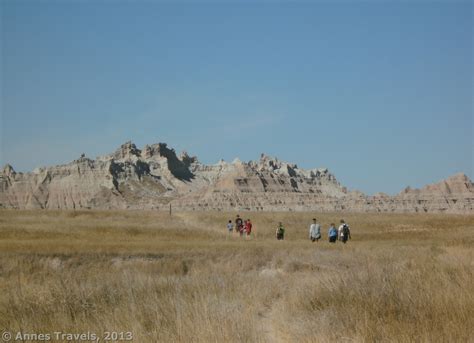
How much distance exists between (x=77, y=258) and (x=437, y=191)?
175688mm

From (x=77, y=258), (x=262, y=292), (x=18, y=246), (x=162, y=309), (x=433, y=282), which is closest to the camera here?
(x=162, y=309)

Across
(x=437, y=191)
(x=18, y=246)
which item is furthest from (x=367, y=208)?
(x=18, y=246)

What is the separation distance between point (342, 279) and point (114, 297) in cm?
395

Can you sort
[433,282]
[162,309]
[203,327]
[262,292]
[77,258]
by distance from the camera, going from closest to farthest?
[203,327] → [162,309] → [433,282] → [262,292] → [77,258]

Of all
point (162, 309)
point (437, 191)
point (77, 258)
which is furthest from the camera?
point (437, 191)

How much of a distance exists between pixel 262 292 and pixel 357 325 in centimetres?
412

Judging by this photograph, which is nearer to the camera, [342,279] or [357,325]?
[357,325]

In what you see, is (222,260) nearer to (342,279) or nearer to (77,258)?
(77,258)

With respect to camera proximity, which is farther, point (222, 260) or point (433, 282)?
point (222, 260)

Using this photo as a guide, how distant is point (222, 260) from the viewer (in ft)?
64.1

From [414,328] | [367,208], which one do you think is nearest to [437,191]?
[367,208]

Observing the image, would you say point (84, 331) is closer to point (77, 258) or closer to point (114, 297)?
point (114, 297)

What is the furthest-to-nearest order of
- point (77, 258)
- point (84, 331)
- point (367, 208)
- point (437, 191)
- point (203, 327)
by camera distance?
1. point (437, 191)
2. point (367, 208)
3. point (77, 258)
4. point (84, 331)
5. point (203, 327)

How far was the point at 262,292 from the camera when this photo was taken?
1030 cm
